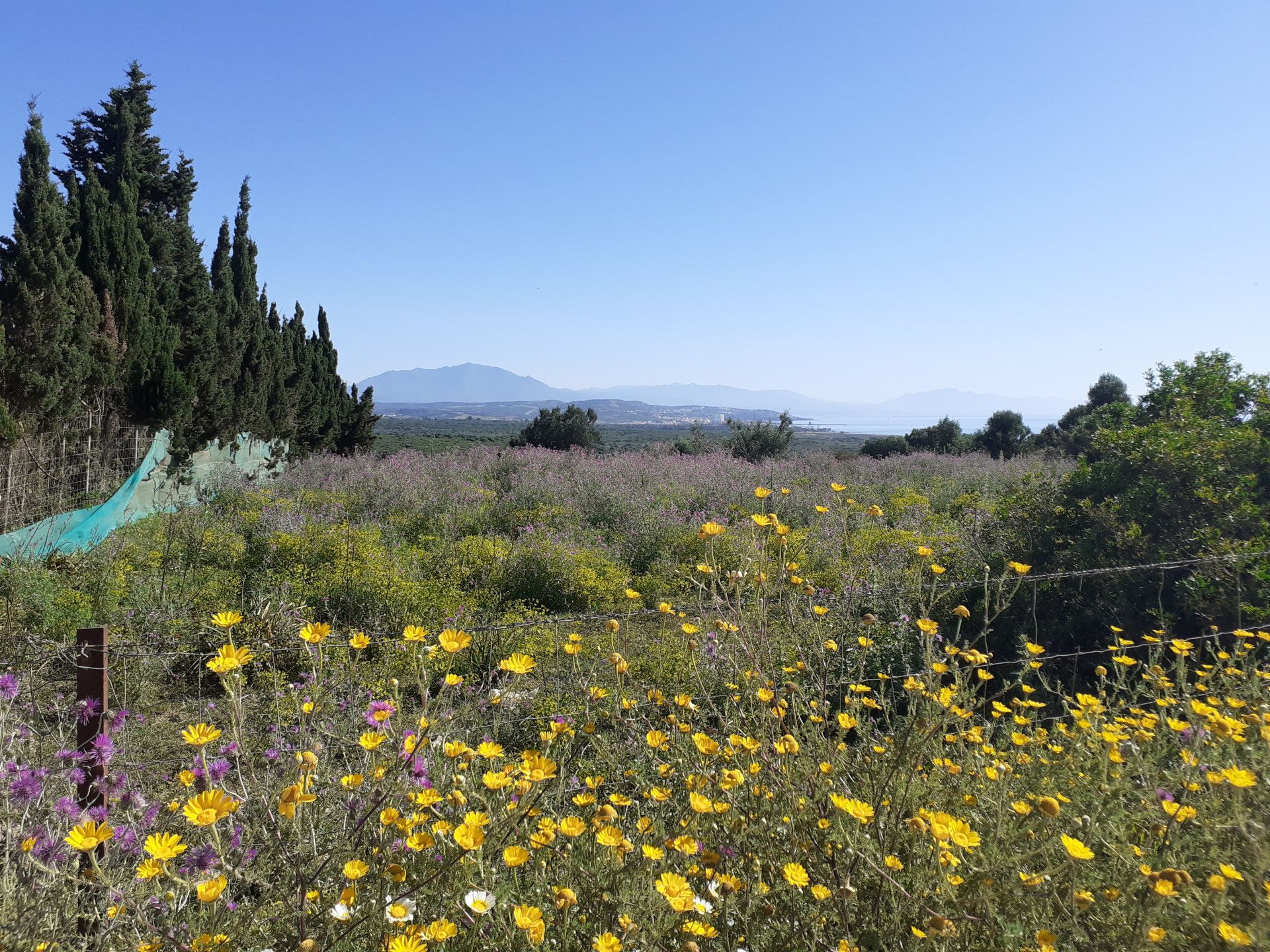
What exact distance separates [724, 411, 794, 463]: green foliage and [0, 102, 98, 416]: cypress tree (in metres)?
13.4

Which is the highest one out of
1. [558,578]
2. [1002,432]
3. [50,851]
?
[1002,432]

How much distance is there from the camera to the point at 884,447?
26719 mm

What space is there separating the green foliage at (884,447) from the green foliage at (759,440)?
555 cm

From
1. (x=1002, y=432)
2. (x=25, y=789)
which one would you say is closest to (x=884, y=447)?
(x=1002, y=432)

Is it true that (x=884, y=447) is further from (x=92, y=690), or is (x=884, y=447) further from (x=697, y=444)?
(x=92, y=690)

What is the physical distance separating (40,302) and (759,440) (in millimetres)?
15220

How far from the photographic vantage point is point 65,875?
60.2 inches

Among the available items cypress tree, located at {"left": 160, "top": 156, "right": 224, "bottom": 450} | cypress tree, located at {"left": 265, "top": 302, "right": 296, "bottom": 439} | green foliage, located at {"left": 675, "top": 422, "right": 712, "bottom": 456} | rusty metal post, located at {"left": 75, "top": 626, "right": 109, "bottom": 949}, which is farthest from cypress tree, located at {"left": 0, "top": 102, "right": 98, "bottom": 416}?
green foliage, located at {"left": 675, "top": 422, "right": 712, "bottom": 456}

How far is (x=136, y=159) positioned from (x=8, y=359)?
314 inches

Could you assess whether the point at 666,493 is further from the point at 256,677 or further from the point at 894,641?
the point at 256,677

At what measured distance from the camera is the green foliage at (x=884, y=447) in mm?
25234

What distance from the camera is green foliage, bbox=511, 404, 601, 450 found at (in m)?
25.0

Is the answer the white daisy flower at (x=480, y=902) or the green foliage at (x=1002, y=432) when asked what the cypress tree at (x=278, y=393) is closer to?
Answer: the white daisy flower at (x=480, y=902)

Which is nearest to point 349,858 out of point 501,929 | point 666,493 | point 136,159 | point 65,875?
point 501,929
